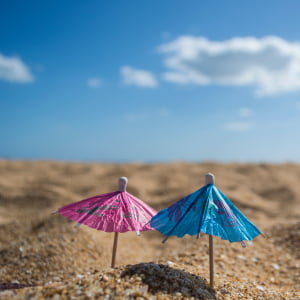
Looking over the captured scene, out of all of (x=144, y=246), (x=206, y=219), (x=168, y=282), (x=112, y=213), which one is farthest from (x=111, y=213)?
(x=144, y=246)

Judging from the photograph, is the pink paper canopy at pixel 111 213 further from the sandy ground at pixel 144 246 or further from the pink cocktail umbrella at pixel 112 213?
the sandy ground at pixel 144 246

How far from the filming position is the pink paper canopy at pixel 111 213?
3.39 m

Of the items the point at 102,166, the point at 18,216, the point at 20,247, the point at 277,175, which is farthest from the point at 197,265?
the point at 102,166

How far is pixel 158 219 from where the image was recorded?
320 cm

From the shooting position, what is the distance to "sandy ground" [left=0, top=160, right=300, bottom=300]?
290cm

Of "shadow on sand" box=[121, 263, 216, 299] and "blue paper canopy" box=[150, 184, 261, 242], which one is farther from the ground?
"blue paper canopy" box=[150, 184, 261, 242]

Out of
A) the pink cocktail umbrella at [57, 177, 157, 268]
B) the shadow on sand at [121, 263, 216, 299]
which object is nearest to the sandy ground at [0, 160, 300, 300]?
the shadow on sand at [121, 263, 216, 299]

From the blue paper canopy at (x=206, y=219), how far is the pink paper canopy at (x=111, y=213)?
0.36 metres

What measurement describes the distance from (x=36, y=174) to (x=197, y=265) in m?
10.4

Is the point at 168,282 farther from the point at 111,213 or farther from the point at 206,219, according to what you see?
the point at 111,213

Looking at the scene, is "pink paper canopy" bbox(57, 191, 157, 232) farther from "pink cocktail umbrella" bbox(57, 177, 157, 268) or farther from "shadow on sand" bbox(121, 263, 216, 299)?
"shadow on sand" bbox(121, 263, 216, 299)

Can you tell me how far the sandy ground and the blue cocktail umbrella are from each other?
1.64 ft

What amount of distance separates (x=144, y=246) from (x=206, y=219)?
3783 mm

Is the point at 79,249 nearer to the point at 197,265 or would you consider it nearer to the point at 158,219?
the point at 197,265
